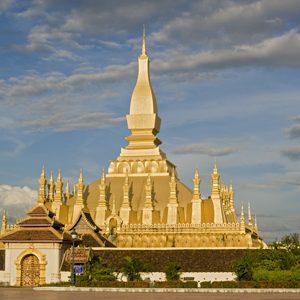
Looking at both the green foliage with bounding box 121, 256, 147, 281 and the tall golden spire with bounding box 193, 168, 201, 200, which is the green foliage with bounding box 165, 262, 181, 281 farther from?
the tall golden spire with bounding box 193, 168, 201, 200

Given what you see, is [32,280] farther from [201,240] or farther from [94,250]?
[201,240]

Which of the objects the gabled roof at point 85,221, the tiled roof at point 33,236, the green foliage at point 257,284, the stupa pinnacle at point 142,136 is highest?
the stupa pinnacle at point 142,136

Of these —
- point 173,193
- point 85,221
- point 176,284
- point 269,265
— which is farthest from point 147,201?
point 176,284

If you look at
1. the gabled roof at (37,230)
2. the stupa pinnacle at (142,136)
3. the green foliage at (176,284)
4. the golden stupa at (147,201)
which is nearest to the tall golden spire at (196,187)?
the golden stupa at (147,201)

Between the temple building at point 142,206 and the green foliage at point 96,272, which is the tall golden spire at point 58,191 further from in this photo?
the green foliage at point 96,272

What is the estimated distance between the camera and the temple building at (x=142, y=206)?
55.4 m

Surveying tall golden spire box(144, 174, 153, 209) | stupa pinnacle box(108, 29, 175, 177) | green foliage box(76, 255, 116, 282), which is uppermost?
stupa pinnacle box(108, 29, 175, 177)

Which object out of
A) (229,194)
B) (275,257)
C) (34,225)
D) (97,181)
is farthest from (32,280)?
(229,194)

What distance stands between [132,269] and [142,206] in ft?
70.3

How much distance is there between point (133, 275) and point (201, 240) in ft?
55.9

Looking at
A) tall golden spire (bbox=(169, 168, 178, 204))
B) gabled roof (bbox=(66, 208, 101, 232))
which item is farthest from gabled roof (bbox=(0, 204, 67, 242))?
tall golden spire (bbox=(169, 168, 178, 204))

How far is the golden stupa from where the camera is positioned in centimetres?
5753

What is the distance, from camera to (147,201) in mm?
59969

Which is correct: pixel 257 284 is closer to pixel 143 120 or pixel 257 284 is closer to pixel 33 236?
pixel 33 236
